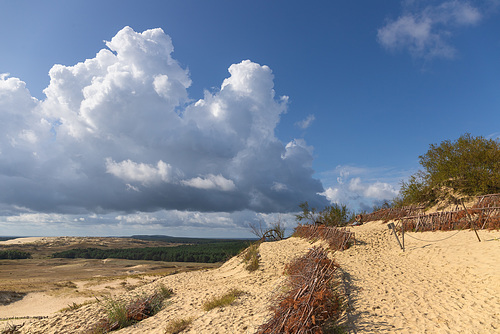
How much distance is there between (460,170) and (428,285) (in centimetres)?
2076

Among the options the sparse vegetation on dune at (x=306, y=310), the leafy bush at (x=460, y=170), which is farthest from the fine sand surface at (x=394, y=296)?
the leafy bush at (x=460, y=170)

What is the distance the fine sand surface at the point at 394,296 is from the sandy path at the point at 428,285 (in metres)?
0.02

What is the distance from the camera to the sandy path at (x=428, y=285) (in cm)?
630

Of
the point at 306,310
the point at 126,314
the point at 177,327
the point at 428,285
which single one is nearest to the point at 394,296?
the point at 428,285

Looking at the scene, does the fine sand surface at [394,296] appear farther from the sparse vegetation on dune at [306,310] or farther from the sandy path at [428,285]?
the sparse vegetation on dune at [306,310]

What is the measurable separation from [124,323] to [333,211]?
27.0 metres

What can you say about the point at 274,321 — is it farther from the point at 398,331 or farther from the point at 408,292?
the point at 408,292

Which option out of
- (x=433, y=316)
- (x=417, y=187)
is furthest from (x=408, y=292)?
(x=417, y=187)

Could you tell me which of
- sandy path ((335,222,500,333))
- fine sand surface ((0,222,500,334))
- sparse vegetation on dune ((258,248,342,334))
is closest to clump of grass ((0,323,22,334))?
fine sand surface ((0,222,500,334))

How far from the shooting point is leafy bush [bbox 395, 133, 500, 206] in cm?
2239

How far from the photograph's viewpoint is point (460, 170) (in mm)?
24141

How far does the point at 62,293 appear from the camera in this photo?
2438cm

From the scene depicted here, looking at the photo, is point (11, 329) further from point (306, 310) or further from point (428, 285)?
point (428, 285)

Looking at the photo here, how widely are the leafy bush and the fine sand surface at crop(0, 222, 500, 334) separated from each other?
10.9 m
